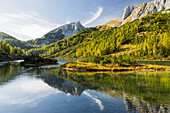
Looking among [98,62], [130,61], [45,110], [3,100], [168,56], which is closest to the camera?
[45,110]

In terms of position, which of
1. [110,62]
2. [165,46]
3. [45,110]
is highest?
[165,46]

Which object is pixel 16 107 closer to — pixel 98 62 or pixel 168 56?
pixel 98 62

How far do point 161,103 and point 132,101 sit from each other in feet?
18.3

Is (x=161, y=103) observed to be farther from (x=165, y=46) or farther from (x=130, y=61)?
(x=165, y=46)

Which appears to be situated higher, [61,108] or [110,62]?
[110,62]

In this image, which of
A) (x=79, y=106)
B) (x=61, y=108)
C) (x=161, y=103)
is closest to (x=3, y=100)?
(x=61, y=108)

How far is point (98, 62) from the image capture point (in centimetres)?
9850

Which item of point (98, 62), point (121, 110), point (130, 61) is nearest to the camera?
point (121, 110)

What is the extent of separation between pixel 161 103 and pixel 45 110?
23.8 meters

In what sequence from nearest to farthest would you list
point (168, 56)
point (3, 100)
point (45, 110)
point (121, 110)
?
point (121, 110) → point (45, 110) → point (3, 100) → point (168, 56)

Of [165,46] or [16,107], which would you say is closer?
[16,107]

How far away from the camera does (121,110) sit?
2075 centimetres

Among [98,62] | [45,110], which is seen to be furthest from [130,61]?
[45,110]

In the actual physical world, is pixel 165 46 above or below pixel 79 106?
above
